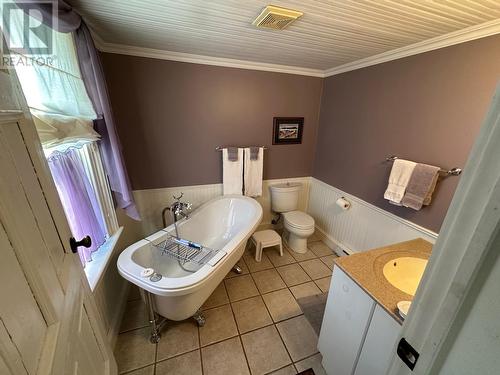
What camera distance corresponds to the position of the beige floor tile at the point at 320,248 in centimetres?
265

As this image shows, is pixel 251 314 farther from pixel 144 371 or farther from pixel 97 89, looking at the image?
pixel 97 89

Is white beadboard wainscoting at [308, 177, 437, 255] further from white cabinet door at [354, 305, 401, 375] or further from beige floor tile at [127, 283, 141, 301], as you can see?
beige floor tile at [127, 283, 141, 301]

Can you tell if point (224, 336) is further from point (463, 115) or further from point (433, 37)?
point (433, 37)

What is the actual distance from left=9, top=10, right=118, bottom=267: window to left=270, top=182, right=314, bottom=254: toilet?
1937 mm

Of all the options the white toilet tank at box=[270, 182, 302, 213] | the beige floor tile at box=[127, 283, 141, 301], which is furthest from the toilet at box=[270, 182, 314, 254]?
the beige floor tile at box=[127, 283, 141, 301]

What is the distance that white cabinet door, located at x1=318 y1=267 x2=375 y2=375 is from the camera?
1.06 m

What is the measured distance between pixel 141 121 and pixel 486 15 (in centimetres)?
273

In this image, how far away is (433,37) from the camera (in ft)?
4.95

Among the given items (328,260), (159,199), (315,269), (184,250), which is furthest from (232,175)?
(328,260)

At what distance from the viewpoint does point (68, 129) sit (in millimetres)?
1126

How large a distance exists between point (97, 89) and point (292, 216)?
2.33 metres

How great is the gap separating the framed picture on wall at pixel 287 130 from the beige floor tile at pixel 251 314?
1910 mm

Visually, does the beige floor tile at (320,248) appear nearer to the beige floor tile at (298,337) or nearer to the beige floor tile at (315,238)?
the beige floor tile at (315,238)

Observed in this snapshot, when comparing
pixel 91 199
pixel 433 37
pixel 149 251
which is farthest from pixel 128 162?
pixel 433 37
